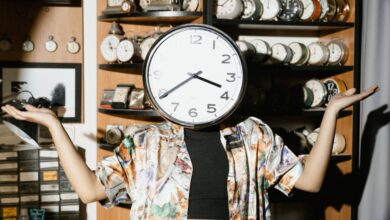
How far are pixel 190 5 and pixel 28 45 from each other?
3.21 feet

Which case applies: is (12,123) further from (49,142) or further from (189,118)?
(189,118)

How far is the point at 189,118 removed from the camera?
4.67 ft

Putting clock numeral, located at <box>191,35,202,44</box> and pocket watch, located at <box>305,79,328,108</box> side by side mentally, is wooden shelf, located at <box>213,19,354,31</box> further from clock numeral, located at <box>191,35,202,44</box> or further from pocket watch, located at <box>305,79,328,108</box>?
clock numeral, located at <box>191,35,202,44</box>

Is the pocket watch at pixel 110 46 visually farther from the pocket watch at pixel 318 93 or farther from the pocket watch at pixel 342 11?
the pocket watch at pixel 342 11

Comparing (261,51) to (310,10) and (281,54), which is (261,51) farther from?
(310,10)

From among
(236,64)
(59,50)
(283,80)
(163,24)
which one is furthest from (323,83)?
(59,50)

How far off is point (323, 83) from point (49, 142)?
1616 millimetres

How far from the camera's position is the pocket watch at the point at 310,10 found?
252cm

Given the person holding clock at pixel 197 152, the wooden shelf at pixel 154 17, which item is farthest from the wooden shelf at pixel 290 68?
the person holding clock at pixel 197 152

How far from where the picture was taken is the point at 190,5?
2.31 meters

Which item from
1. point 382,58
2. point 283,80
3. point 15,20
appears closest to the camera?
point 382,58

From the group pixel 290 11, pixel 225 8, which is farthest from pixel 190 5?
pixel 290 11

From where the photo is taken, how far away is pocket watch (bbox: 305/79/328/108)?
2574 millimetres

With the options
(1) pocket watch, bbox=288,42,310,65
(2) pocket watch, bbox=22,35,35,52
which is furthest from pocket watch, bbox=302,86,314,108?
(2) pocket watch, bbox=22,35,35,52
